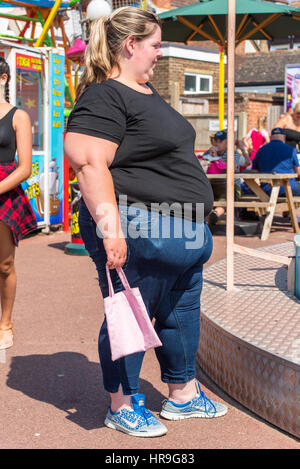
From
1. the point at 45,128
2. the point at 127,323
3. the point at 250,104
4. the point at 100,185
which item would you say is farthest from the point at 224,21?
the point at 250,104

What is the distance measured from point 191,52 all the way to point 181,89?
1.74 meters

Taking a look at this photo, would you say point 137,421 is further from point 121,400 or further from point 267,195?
point 267,195

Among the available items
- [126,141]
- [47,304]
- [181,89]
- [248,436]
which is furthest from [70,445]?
[181,89]

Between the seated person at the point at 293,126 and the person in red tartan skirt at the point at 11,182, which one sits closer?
the person in red tartan skirt at the point at 11,182

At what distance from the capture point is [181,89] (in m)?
25.2

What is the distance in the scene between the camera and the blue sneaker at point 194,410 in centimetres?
301

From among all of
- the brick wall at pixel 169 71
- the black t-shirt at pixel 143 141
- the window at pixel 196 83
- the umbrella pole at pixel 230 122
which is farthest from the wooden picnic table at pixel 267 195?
the window at pixel 196 83

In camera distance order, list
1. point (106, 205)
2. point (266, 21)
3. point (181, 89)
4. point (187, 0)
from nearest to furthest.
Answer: point (106, 205), point (266, 21), point (181, 89), point (187, 0)

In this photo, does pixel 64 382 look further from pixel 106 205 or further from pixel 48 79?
pixel 48 79

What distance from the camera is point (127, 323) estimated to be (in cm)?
256

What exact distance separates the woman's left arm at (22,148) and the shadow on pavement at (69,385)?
3.31ft

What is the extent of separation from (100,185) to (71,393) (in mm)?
1324

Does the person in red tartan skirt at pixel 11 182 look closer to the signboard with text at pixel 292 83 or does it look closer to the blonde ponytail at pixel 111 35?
the blonde ponytail at pixel 111 35

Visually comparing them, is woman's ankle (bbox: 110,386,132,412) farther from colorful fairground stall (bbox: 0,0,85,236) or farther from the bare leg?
colorful fairground stall (bbox: 0,0,85,236)
